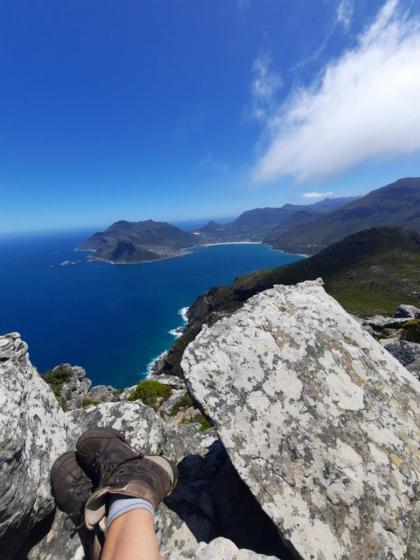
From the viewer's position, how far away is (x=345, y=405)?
18.3 ft

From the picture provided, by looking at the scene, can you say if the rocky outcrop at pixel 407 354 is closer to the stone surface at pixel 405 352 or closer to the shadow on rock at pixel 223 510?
the stone surface at pixel 405 352

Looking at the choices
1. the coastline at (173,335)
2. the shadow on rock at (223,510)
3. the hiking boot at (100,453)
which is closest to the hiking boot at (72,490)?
the hiking boot at (100,453)

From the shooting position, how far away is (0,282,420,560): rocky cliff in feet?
14.6

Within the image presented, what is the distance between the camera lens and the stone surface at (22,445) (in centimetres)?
444

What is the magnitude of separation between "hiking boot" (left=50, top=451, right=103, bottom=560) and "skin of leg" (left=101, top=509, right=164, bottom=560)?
1095 mm

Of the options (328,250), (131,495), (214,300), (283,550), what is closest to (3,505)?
(131,495)

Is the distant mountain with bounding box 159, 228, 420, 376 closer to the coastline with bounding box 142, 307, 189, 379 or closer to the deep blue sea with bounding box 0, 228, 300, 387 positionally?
the coastline with bounding box 142, 307, 189, 379

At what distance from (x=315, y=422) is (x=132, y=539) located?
333 centimetres

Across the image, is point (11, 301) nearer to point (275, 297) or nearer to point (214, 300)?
point (214, 300)

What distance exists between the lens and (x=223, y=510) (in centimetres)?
585

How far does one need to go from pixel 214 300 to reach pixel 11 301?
124060 mm

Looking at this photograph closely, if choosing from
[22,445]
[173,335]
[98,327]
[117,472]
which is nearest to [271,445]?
[117,472]

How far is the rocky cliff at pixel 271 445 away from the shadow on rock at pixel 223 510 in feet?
0.07

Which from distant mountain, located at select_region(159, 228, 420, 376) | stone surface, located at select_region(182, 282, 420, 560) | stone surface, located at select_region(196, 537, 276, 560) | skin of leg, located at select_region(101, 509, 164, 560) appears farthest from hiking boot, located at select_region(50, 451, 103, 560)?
distant mountain, located at select_region(159, 228, 420, 376)
